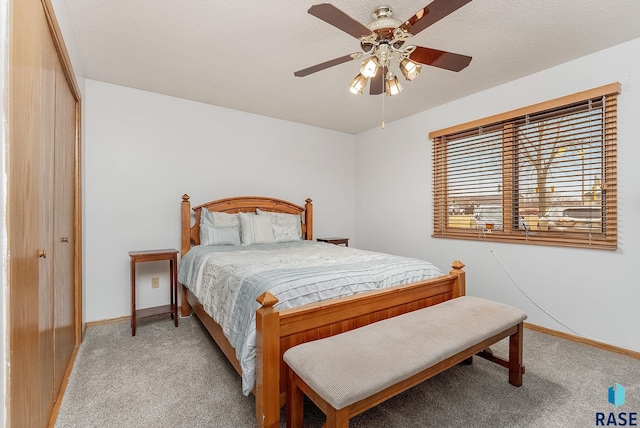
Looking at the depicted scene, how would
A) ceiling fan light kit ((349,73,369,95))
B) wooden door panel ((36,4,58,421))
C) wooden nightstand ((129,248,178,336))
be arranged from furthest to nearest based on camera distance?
wooden nightstand ((129,248,178,336)) < ceiling fan light kit ((349,73,369,95)) < wooden door panel ((36,4,58,421))

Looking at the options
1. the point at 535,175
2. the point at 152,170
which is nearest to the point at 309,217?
the point at 152,170

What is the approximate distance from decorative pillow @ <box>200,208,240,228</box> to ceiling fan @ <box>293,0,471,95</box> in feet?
6.11

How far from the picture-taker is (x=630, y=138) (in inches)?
88.5

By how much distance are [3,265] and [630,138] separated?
364 cm

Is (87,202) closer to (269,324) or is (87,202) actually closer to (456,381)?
(269,324)

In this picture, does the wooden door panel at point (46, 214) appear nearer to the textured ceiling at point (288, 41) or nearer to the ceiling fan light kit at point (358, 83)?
the textured ceiling at point (288, 41)

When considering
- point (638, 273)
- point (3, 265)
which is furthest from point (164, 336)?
point (638, 273)

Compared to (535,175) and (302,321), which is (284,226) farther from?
(535,175)

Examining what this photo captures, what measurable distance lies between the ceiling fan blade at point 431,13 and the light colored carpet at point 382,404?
2044 mm

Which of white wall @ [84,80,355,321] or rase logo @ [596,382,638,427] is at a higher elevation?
white wall @ [84,80,355,321]

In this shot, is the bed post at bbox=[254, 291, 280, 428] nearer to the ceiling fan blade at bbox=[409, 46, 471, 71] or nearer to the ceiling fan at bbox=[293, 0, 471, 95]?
the ceiling fan at bbox=[293, 0, 471, 95]

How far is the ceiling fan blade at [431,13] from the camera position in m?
1.35

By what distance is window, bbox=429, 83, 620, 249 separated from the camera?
7.83 ft

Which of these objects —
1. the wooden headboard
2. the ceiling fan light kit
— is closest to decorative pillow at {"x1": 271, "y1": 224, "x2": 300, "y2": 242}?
the wooden headboard
